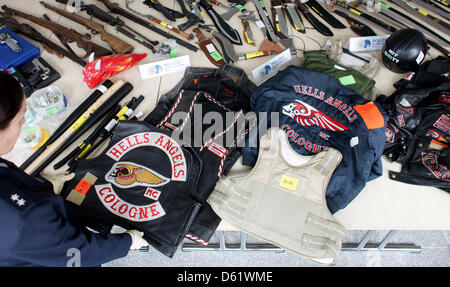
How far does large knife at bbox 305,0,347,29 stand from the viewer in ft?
5.91

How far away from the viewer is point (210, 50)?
5.38 ft

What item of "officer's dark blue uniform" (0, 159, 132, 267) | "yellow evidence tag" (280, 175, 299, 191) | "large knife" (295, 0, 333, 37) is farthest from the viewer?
"large knife" (295, 0, 333, 37)

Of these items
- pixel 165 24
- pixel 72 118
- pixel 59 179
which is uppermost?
pixel 165 24

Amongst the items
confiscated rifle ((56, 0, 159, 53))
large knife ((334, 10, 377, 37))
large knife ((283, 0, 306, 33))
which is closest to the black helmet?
large knife ((334, 10, 377, 37))

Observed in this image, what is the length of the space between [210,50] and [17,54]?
103cm

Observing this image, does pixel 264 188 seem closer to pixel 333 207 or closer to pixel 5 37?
pixel 333 207

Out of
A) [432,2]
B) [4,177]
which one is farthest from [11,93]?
[432,2]

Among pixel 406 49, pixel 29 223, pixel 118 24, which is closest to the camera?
pixel 29 223

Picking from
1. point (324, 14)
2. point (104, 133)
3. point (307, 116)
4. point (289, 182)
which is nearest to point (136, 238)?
point (104, 133)

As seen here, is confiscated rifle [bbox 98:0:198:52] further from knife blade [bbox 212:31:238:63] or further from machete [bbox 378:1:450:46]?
machete [bbox 378:1:450:46]

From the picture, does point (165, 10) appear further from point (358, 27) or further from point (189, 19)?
point (358, 27)

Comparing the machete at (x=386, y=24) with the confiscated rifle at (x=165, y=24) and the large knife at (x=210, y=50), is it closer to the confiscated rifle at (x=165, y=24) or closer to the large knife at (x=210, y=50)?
the large knife at (x=210, y=50)

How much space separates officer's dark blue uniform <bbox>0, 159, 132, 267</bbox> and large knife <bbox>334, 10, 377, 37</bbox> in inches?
71.9

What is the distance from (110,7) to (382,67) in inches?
66.5
